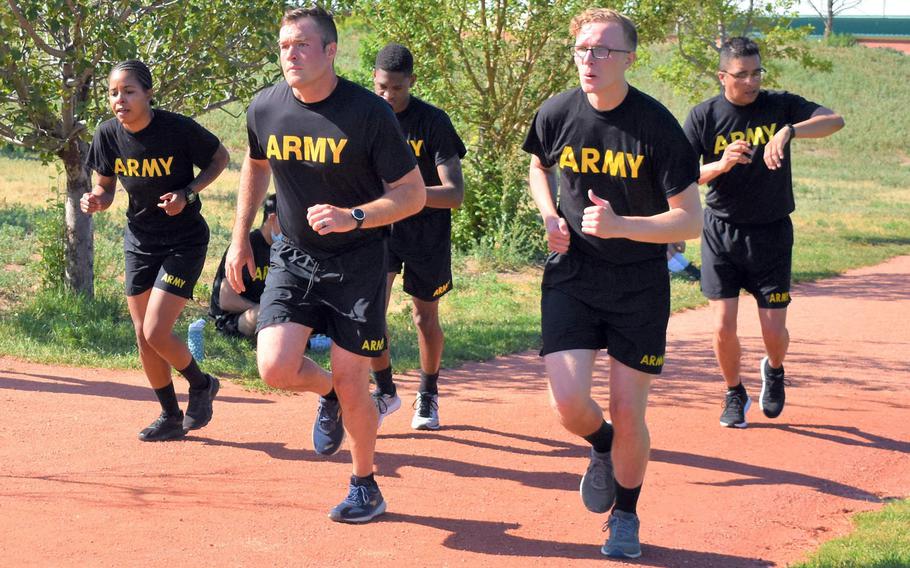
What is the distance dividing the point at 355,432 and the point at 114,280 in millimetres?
8415

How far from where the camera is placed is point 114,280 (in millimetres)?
13055

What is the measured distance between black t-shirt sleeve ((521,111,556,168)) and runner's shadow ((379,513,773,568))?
170 centimetres

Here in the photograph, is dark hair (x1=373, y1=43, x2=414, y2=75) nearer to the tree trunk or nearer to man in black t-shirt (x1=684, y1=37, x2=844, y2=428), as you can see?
man in black t-shirt (x1=684, y1=37, x2=844, y2=428)

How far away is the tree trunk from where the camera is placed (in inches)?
424

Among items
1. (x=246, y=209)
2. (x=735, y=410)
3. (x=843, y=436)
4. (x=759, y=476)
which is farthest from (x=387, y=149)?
(x=843, y=436)

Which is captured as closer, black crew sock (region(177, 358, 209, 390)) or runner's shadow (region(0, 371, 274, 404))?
black crew sock (region(177, 358, 209, 390))

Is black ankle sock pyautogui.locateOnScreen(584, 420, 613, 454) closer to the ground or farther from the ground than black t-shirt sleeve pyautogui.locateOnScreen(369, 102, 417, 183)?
closer to the ground

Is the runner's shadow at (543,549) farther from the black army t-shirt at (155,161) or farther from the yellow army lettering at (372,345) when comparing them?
the black army t-shirt at (155,161)

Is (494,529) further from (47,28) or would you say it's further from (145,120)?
(47,28)

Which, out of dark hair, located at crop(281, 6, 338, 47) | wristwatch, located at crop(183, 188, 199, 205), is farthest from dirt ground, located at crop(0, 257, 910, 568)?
dark hair, located at crop(281, 6, 338, 47)

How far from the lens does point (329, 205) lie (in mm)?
4887

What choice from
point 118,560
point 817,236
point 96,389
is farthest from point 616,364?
point 817,236

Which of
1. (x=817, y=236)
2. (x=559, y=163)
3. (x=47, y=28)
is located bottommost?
(x=817, y=236)

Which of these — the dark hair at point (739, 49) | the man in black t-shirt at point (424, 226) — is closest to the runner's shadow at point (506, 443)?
the man in black t-shirt at point (424, 226)
